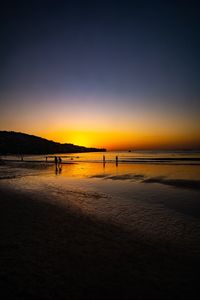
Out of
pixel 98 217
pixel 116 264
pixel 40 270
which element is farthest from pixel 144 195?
pixel 40 270

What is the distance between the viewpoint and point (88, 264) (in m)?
6.02

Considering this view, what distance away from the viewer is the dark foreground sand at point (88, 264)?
4.84 metres

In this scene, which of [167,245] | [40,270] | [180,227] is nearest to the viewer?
[40,270]

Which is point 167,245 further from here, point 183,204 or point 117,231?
point 183,204

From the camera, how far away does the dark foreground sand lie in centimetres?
484

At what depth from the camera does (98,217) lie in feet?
34.6

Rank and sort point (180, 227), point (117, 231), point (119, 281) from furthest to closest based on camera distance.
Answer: point (180, 227), point (117, 231), point (119, 281)

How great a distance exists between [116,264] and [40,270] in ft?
6.55

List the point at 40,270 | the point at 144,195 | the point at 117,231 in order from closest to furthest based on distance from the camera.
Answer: the point at 40,270 → the point at 117,231 → the point at 144,195

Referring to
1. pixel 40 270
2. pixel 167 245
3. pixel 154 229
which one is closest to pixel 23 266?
pixel 40 270

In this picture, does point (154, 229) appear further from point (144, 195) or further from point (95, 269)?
point (144, 195)

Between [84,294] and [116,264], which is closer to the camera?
[84,294]

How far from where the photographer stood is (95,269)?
575cm

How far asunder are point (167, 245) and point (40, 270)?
417 centimetres
